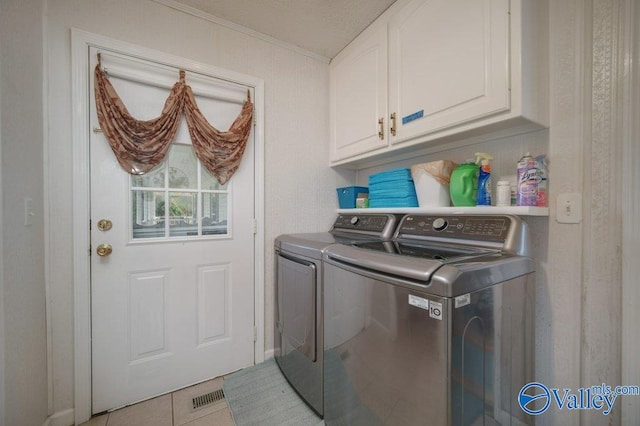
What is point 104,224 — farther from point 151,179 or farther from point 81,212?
point 151,179

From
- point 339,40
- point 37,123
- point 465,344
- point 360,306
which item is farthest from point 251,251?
point 339,40

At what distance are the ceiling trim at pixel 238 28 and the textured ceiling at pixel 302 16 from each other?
0.07ft

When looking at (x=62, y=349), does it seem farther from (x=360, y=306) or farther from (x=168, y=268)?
(x=360, y=306)

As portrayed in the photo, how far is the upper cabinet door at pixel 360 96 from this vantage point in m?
1.64

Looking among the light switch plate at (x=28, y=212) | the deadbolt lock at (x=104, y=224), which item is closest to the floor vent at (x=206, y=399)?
the deadbolt lock at (x=104, y=224)

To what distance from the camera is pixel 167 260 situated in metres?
1.59

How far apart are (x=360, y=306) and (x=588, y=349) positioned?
3.23 feet

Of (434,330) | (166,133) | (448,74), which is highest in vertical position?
(448,74)

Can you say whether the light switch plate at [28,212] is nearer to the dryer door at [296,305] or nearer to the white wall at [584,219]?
the dryer door at [296,305]

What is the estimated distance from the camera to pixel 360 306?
1.05m

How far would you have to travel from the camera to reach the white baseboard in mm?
1280

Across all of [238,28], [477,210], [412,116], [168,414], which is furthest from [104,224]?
[477,210]

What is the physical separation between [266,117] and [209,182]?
0.66m

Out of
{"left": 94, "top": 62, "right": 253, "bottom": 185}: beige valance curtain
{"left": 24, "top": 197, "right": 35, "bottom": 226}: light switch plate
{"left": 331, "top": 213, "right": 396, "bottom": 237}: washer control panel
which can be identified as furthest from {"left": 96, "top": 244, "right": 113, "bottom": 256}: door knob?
{"left": 331, "top": 213, "right": 396, "bottom": 237}: washer control panel
